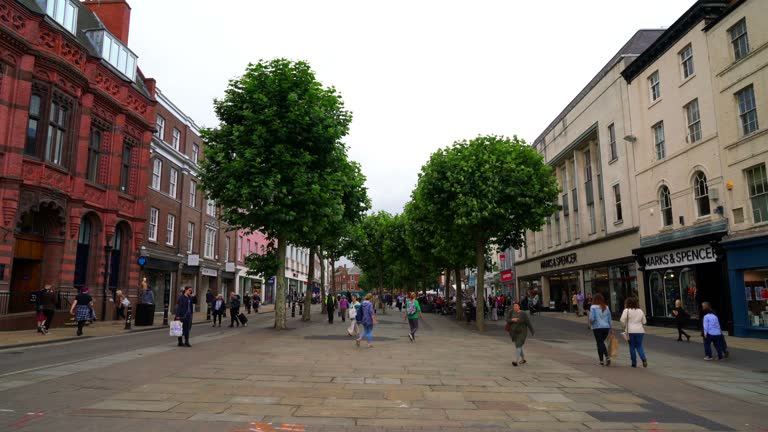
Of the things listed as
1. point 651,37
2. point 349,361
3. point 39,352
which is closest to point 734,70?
point 651,37

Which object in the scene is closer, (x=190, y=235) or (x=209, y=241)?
(x=190, y=235)

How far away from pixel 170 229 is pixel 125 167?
7711mm

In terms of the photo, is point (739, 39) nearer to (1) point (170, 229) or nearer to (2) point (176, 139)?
(2) point (176, 139)

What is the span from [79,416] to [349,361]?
6750mm

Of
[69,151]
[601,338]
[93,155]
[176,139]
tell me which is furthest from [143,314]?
[601,338]

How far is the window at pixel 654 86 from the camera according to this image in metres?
25.5

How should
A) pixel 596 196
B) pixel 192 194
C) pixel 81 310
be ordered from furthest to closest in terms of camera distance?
1. pixel 192 194
2. pixel 596 196
3. pixel 81 310

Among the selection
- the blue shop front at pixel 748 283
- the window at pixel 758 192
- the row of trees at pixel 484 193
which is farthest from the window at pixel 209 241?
the window at pixel 758 192

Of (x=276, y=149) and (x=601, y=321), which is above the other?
(x=276, y=149)

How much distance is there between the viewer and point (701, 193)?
22.2 m

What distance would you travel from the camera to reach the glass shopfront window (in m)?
18.4

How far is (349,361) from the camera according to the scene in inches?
493

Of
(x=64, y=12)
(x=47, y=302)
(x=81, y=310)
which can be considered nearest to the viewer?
(x=47, y=302)

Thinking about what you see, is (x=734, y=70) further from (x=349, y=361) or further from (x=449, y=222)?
(x=349, y=361)
